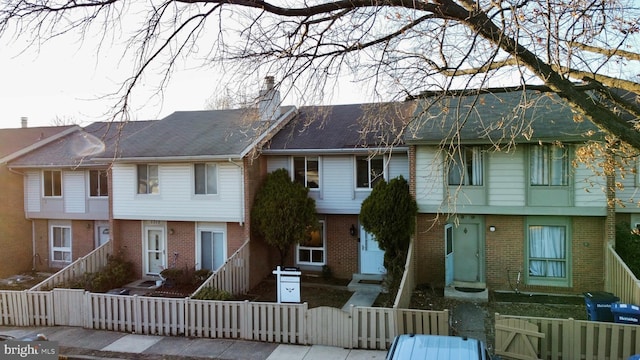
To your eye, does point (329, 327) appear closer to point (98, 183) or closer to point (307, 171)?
point (307, 171)

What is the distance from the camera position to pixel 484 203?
16.1m

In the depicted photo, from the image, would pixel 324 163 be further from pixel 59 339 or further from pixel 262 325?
pixel 59 339

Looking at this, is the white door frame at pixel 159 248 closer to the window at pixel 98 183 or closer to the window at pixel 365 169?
the window at pixel 98 183

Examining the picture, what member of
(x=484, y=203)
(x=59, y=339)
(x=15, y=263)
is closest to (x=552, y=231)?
(x=484, y=203)

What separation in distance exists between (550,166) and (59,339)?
16.2 meters

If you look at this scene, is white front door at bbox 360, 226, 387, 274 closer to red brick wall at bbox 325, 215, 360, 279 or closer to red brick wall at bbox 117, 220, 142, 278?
red brick wall at bbox 325, 215, 360, 279

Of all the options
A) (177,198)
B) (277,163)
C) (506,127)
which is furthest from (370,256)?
(177,198)

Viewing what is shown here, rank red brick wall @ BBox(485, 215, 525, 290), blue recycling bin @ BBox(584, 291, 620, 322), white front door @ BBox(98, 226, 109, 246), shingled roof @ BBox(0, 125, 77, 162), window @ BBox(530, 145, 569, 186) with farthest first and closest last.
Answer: shingled roof @ BBox(0, 125, 77, 162), white front door @ BBox(98, 226, 109, 246), red brick wall @ BBox(485, 215, 525, 290), window @ BBox(530, 145, 569, 186), blue recycling bin @ BBox(584, 291, 620, 322)

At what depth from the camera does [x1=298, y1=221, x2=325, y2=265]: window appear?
64.3 ft

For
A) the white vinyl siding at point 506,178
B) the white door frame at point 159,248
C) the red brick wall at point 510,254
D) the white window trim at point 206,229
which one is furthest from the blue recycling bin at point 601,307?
the white door frame at point 159,248

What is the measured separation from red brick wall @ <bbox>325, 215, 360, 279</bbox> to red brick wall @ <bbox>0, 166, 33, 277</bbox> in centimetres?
1505

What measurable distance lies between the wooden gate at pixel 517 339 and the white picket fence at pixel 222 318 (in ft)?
4.04

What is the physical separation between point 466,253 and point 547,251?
107 inches

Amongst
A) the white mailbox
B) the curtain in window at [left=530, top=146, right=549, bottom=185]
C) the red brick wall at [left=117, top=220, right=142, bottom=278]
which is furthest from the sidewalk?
the curtain in window at [left=530, top=146, right=549, bottom=185]
